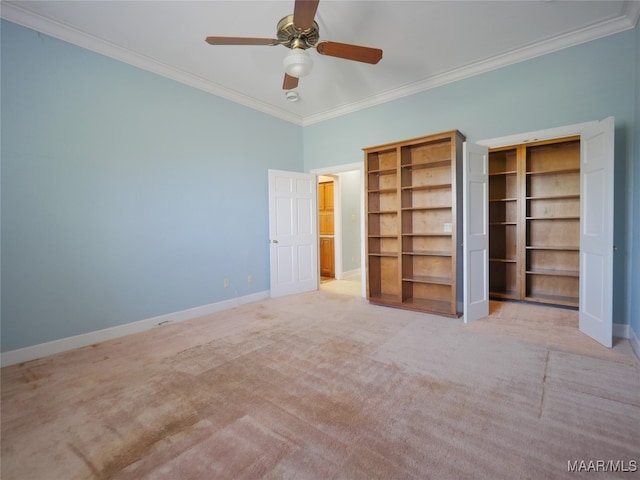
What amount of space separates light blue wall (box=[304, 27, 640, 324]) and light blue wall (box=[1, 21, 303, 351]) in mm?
2681

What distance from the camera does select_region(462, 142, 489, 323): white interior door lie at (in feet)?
11.1

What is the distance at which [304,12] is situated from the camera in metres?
1.95

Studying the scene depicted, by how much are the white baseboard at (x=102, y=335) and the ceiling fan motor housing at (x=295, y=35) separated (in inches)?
129

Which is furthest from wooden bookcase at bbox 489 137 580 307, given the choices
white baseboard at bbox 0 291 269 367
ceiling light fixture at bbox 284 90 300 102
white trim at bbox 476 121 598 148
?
white baseboard at bbox 0 291 269 367

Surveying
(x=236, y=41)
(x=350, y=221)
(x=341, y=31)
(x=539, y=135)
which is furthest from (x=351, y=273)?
(x=236, y=41)

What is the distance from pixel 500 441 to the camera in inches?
62.1

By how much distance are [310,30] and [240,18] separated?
0.88m

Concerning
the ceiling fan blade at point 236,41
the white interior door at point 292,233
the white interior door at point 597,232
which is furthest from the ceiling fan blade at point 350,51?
the white interior door at point 292,233

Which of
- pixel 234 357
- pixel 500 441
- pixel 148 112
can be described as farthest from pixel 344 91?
pixel 500 441

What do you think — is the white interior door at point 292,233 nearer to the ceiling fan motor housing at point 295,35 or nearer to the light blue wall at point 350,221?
the light blue wall at point 350,221

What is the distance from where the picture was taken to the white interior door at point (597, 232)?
8.63 feet

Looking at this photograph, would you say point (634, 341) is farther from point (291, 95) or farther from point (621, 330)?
point (291, 95)

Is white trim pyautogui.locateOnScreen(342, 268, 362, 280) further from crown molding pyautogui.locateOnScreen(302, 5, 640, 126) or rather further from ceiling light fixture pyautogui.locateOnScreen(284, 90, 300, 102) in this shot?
→ ceiling light fixture pyautogui.locateOnScreen(284, 90, 300, 102)

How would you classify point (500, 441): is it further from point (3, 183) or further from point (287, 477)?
point (3, 183)
